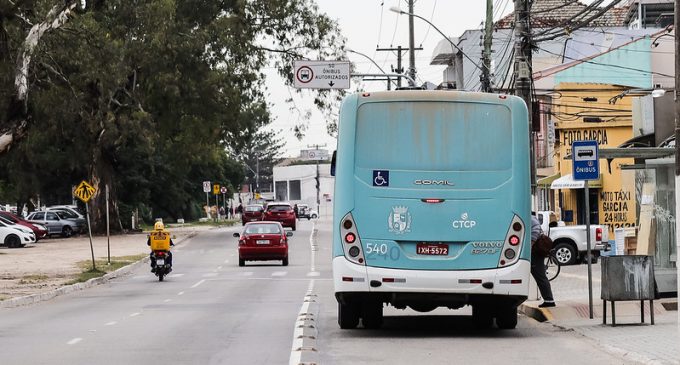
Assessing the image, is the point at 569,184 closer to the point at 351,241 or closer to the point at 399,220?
the point at 399,220

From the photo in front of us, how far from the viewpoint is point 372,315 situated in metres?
17.8

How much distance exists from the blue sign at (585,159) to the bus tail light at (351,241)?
441cm

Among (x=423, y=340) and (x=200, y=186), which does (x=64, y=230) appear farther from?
(x=423, y=340)

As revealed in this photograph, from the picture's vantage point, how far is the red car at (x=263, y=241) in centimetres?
4128

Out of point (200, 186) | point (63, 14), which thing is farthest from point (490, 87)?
point (200, 186)

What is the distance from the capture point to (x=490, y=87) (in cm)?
3478

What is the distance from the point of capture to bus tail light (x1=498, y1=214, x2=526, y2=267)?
16.1m

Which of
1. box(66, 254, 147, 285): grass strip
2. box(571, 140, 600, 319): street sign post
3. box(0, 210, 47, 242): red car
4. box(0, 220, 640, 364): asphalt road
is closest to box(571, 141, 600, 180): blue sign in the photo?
box(571, 140, 600, 319): street sign post

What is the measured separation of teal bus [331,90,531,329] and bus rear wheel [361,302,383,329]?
42.1 inches

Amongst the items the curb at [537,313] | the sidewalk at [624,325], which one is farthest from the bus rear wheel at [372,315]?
the curb at [537,313]

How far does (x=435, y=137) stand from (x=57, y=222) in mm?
54564

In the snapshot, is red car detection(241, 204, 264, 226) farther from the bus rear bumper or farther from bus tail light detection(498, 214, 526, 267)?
bus tail light detection(498, 214, 526, 267)

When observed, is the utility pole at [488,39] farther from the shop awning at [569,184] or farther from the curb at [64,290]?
the curb at [64,290]

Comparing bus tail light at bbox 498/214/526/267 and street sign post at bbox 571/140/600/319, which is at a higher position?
street sign post at bbox 571/140/600/319
